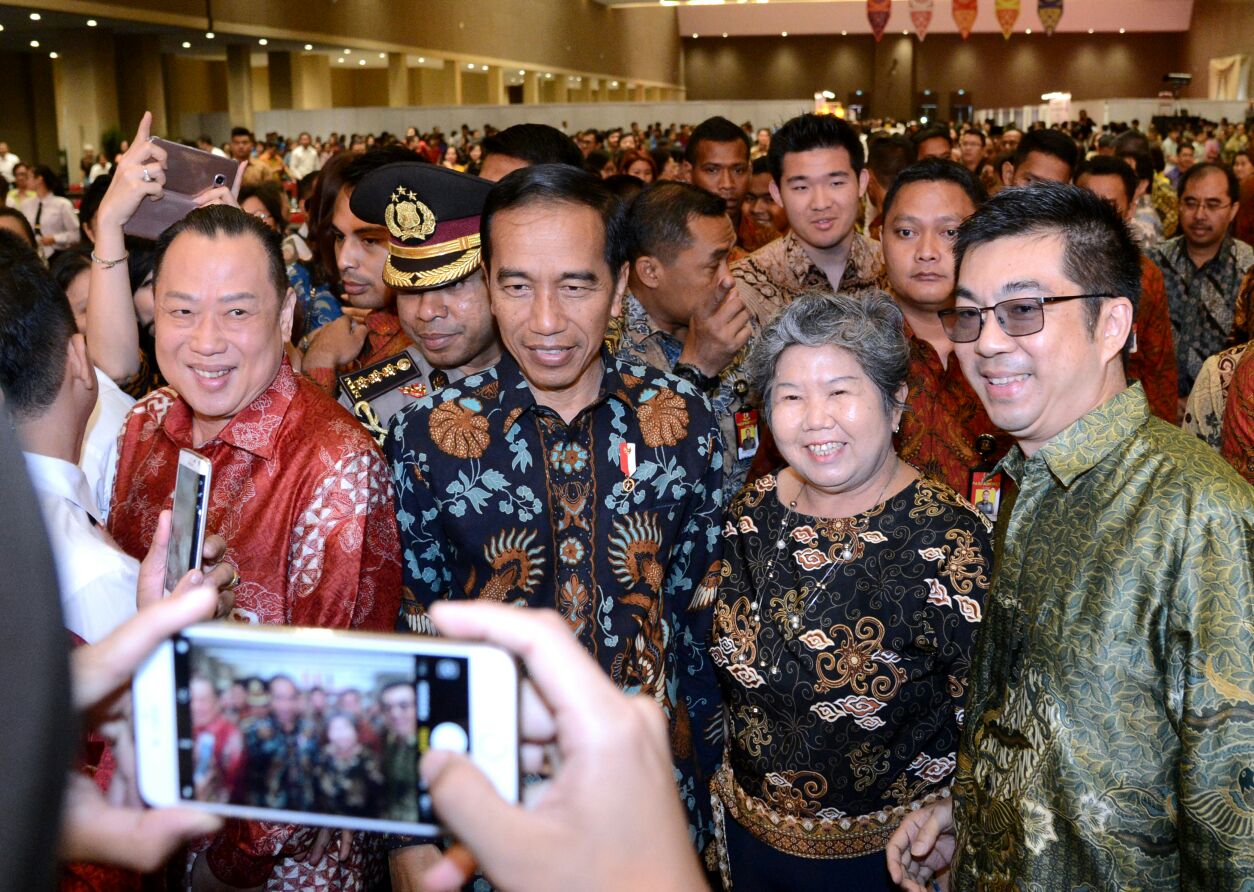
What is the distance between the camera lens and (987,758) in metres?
1.86

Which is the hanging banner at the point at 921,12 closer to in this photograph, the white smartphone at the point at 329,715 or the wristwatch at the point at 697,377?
the wristwatch at the point at 697,377

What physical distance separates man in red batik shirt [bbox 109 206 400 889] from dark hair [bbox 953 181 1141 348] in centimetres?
120

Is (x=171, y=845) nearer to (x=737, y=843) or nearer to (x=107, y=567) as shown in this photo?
(x=107, y=567)

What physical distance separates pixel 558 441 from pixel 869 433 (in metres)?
0.61

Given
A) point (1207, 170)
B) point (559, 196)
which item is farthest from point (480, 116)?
point (559, 196)

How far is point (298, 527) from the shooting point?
2109mm

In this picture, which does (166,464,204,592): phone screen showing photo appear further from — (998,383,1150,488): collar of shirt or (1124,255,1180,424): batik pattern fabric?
(1124,255,1180,424): batik pattern fabric

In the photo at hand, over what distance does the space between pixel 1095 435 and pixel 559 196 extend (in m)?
1.10

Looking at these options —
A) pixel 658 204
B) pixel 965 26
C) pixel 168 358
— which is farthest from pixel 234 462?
pixel 965 26

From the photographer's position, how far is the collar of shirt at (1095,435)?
5.65ft

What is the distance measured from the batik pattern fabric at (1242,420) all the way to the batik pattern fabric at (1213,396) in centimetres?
82

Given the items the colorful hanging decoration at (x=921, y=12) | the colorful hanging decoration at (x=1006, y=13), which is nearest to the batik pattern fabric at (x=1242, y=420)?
the colorful hanging decoration at (x=921, y=12)

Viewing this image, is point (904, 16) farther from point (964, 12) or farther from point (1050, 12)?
point (964, 12)


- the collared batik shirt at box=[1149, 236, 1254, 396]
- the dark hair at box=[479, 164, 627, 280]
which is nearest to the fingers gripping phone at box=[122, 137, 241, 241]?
the dark hair at box=[479, 164, 627, 280]
